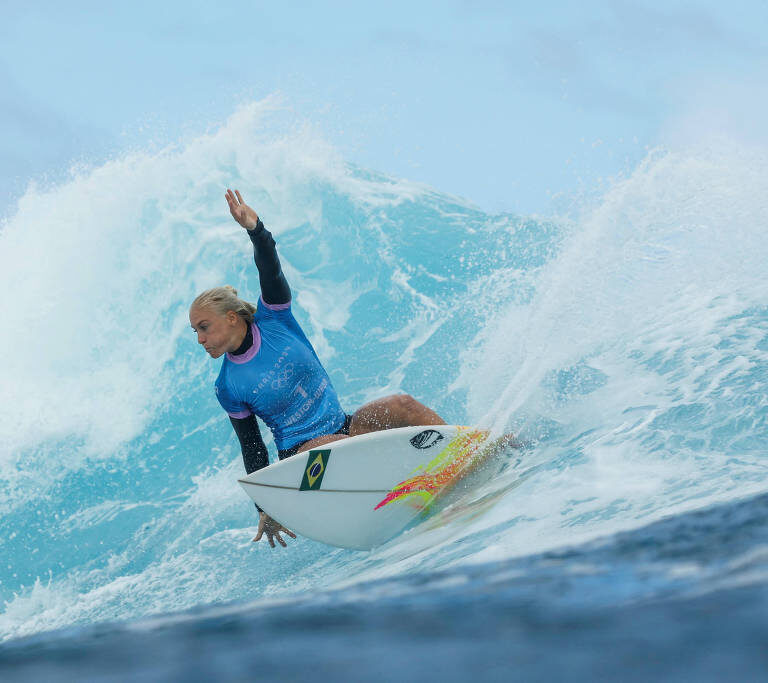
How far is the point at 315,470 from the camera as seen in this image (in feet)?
12.6

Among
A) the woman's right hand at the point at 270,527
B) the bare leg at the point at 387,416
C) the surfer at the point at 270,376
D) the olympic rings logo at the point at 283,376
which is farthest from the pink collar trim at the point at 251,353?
the woman's right hand at the point at 270,527

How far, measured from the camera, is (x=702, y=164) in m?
7.29

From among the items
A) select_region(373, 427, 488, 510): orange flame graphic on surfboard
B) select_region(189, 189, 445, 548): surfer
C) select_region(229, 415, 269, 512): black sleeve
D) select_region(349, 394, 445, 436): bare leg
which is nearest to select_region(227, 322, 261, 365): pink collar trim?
select_region(189, 189, 445, 548): surfer

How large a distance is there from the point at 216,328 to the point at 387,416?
1.08 metres

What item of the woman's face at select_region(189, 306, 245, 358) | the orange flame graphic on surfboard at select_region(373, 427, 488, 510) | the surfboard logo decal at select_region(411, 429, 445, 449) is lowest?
the orange flame graphic on surfboard at select_region(373, 427, 488, 510)

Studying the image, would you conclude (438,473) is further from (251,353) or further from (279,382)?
(251,353)

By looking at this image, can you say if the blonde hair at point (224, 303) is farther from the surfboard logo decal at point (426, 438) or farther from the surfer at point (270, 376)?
the surfboard logo decal at point (426, 438)

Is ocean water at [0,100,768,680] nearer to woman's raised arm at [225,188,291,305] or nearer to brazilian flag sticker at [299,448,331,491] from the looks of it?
brazilian flag sticker at [299,448,331,491]

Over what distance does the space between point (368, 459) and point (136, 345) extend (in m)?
6.56

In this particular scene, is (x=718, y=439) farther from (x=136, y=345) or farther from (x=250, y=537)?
(x=136, y=345)

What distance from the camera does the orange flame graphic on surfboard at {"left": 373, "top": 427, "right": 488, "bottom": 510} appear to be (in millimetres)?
4098

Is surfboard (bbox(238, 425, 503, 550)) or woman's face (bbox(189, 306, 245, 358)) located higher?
woman's face (bbox(189, 306, 245, 358))

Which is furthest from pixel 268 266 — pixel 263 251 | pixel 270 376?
pixel 270 376

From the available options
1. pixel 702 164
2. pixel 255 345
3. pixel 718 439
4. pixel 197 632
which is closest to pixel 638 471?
pixel 718 439
